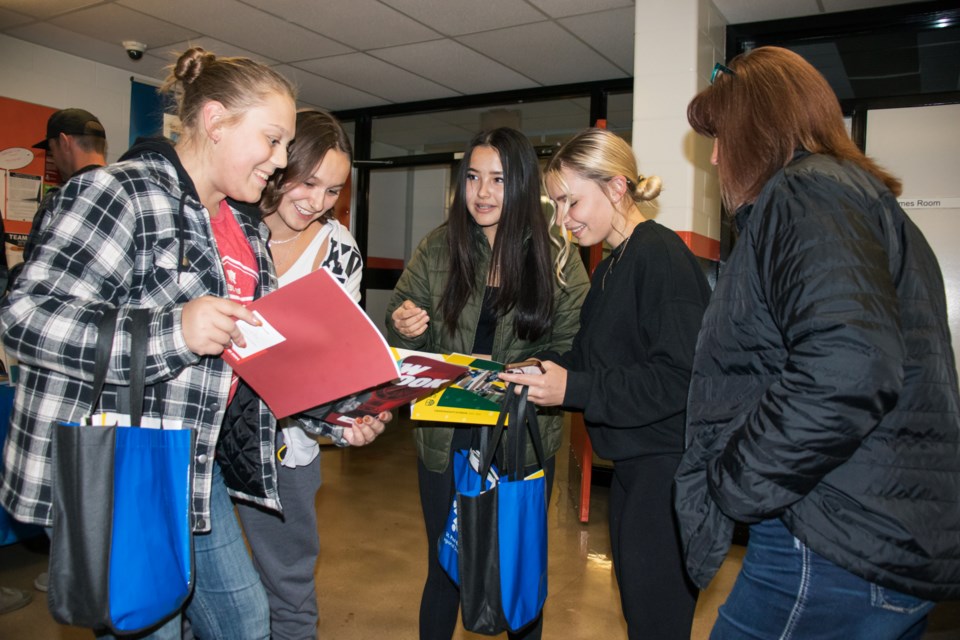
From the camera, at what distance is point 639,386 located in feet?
5.09

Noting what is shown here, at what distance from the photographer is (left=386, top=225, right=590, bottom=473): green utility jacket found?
6.24 feet

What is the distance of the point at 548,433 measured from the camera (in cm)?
193

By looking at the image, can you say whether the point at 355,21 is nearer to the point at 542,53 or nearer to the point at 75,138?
the point at 542,53

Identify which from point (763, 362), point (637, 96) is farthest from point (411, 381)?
point (637, 96)

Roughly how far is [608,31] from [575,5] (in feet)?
1.51

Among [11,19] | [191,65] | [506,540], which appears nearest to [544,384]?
[506,540]

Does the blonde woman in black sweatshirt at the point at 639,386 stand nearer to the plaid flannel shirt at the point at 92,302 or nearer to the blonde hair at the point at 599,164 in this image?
the blonde hair at the point at 599,164

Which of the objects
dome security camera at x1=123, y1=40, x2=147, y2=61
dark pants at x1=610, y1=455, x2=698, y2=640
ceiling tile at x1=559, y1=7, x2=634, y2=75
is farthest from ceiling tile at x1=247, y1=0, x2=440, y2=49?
dark pants at x1=610, y1=455, x2=698, y2=640

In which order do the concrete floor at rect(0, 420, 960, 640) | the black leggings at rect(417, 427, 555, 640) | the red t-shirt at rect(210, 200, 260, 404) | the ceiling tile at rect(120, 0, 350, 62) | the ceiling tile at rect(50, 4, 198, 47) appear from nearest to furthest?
1. the red t-shirt at rect(210, 200, 260, 404)
2. the black leggings at rect(417, 427, 555, 640)
3. the concrete floor at rect(0, 420, 960, 640)
4. the ceiling tile at rect(120, 0, 350, 62)
5. the ceiling tile at rect(50, 4, 198, 47)

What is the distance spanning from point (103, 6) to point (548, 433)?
14.1 feet

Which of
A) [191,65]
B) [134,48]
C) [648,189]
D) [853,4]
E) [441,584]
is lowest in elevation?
[441,584]

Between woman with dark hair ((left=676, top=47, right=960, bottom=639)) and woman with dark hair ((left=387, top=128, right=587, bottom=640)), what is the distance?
90cm

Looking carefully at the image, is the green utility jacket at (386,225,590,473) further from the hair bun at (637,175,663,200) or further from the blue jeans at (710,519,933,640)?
the blue jeans at (710,519,933,640)

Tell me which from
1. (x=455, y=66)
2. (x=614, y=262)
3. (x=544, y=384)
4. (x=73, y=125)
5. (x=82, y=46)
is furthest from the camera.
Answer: (x=455, y=66)
